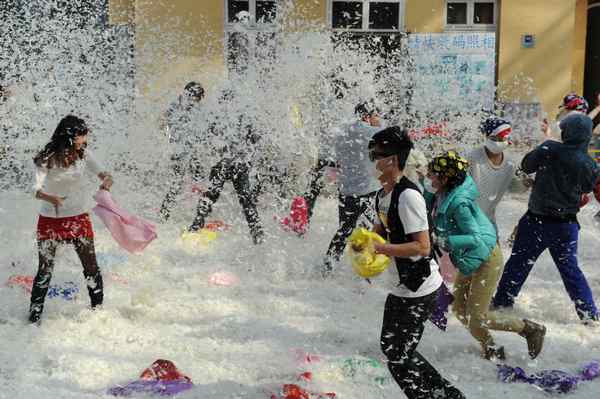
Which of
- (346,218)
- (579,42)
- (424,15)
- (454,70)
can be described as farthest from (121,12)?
(579,42)

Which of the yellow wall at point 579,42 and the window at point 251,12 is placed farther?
the yellow wall at point 579,42

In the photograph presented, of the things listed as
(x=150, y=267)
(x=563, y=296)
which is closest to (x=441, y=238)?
(x=563, y=296)

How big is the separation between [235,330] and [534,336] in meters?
2.14

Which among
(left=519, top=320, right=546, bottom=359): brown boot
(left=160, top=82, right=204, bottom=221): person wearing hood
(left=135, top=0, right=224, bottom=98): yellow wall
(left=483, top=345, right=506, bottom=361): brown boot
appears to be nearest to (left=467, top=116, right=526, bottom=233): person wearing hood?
(left=519, top=320, right=546, bottom=359): brown boot

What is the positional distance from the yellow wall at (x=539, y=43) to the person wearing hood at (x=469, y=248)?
1052 cm

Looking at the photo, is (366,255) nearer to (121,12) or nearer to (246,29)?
(246,29)

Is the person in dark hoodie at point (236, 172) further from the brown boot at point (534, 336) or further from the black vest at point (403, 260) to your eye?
the black vest at point (403, 260)

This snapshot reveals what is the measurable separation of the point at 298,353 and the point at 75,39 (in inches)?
426

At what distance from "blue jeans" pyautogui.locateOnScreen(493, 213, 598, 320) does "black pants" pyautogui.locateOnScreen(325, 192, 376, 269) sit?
1.76 meters

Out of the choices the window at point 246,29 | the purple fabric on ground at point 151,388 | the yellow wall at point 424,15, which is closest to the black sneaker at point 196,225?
the purple fabric on ground at point 151,388

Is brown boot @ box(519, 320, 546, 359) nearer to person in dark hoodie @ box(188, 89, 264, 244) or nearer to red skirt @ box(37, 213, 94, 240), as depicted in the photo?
red skirt @ box(37, 213, 94, 240)

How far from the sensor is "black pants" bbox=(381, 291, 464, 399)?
12.5 ft

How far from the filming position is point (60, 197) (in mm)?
5453

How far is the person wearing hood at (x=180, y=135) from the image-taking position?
30.1ft
